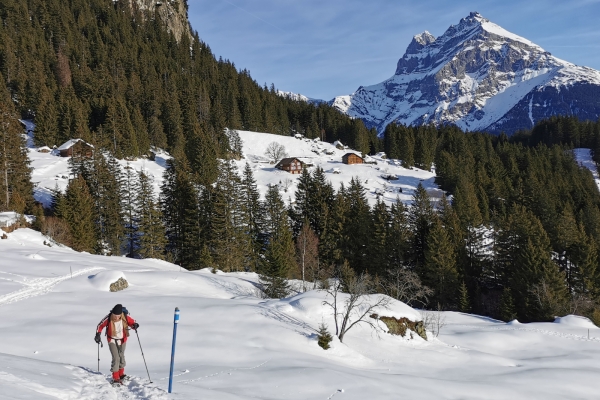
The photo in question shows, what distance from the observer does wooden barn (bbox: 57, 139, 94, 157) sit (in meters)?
52.7

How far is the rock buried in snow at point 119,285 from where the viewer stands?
17.9 metres

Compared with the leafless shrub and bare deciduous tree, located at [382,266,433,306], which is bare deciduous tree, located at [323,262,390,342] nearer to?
bare deciduous tree, located at [382,266,433,306]

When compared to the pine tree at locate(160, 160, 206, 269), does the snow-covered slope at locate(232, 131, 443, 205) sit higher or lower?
higher

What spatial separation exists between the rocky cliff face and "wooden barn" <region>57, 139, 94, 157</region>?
97.4m

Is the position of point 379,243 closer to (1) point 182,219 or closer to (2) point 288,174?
(1) point 182,219

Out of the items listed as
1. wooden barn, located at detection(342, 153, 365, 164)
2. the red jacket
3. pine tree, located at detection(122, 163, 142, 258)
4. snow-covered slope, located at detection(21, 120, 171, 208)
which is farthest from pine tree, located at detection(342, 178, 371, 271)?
the red jacket

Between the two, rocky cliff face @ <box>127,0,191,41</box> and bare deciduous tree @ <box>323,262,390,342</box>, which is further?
rocky cliff face @ <box>127,0,191,41</box>

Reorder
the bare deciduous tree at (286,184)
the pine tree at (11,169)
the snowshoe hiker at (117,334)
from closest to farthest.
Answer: the snowshoe hiker at (117,334) → the pine tree at (11,169) → the bare deciduous tree at (286,184)

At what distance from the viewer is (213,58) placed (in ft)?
445

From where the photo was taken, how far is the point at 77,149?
175 ft

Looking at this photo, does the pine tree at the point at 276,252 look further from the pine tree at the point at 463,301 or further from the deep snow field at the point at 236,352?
the pine tree at the point at 463,301

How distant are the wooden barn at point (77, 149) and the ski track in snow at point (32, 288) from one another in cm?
3879

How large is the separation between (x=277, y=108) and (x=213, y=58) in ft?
118

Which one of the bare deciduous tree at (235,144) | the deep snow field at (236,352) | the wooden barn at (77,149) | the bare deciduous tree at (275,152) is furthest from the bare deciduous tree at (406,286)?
the bare deciduous tree at (275,152)
